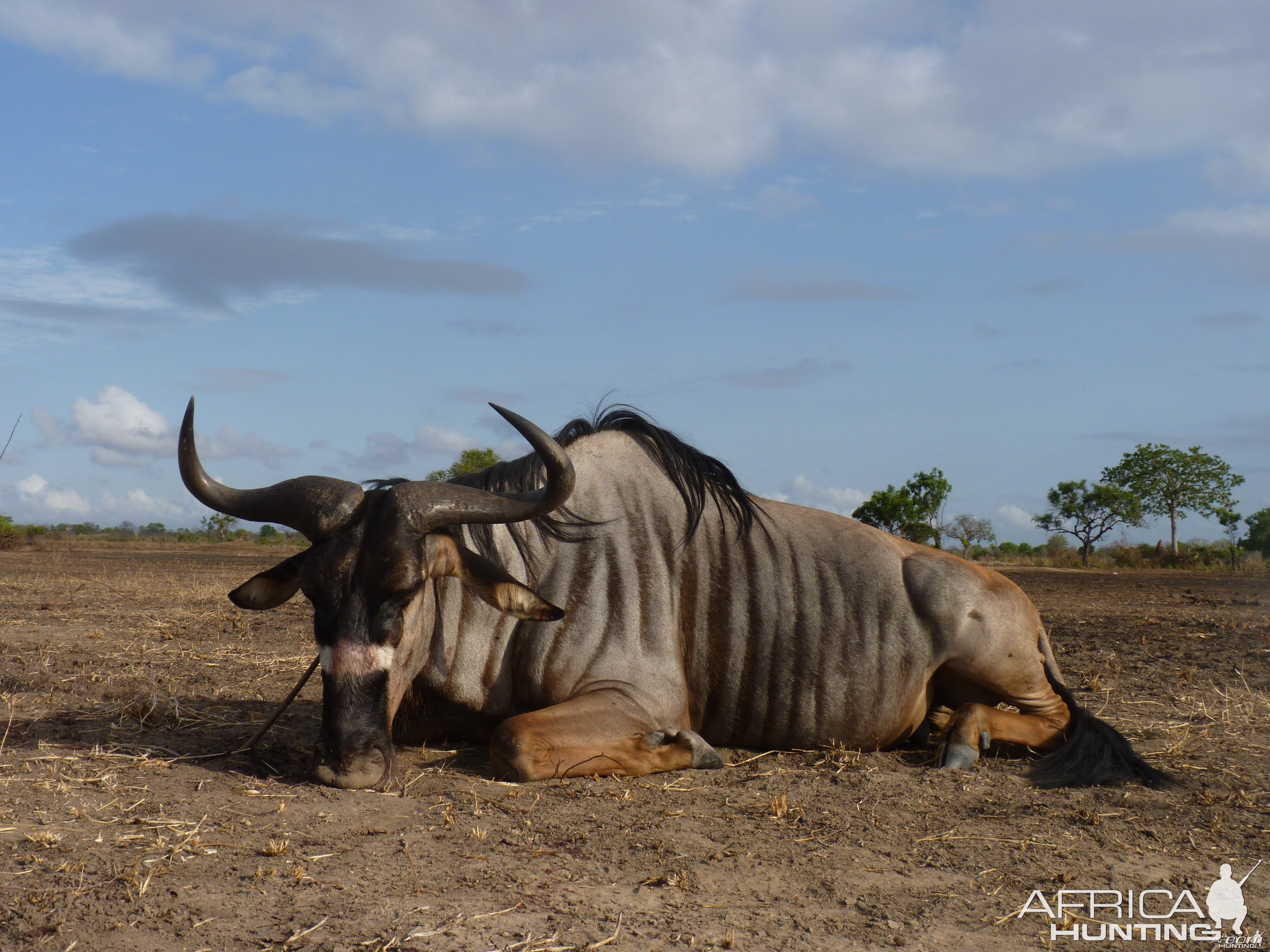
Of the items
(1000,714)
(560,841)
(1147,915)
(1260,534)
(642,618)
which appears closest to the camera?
(1147,915)

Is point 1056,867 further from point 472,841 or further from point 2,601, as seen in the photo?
point 2,601

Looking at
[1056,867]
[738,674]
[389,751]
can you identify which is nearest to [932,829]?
[1056,867]

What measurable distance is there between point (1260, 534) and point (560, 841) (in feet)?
178

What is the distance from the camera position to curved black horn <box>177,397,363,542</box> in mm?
4828

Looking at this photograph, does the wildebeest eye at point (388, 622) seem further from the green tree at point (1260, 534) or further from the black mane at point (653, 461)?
the green tree at point (1260, 534)

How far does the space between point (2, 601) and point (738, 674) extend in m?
11.0

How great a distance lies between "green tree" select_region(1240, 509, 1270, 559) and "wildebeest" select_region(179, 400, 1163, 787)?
1879 inches

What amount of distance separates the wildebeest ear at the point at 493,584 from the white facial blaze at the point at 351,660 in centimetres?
54

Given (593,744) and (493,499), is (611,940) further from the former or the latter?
(493,499)

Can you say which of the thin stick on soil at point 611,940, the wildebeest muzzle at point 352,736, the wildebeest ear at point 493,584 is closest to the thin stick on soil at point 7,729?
the wildebeest muzzle at point 352,736

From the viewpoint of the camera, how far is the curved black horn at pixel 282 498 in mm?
4828

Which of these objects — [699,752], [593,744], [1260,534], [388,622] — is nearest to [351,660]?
[388,622]

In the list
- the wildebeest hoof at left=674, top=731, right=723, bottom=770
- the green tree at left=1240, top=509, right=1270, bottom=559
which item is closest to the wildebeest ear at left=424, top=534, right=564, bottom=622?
the wildebeest hoof at left=674, top=731, right=723, bottom=770

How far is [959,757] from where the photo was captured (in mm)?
5434
